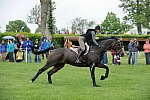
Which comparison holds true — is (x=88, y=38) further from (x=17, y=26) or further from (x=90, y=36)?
(x=17, y=26)

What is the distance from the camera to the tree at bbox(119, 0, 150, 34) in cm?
8138

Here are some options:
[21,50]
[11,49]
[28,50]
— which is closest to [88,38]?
[28,50]

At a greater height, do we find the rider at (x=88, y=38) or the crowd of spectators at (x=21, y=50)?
the rider at (x=88, y=38)

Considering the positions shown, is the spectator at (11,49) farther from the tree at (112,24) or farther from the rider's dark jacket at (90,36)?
the tree at (112,24)

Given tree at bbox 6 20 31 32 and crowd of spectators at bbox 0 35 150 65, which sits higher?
tree at bbox 6 20 31 32

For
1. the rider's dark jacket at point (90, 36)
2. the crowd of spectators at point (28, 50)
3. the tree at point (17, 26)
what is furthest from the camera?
the tree at point (17, 26)

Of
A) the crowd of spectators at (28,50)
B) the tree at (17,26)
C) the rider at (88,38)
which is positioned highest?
the tree at (17,26)

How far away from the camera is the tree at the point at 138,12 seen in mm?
81375

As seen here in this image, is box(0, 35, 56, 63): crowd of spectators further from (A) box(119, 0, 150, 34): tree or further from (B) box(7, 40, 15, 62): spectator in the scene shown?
(A) box(119, 0, 150, 34): tree

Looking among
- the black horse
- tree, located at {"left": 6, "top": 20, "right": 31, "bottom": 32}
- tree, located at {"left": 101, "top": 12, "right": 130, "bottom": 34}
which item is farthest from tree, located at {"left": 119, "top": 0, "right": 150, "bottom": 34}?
the black horse

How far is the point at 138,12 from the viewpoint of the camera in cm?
8425

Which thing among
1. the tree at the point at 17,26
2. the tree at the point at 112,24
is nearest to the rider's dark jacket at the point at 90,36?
the tree at the point at 112,24

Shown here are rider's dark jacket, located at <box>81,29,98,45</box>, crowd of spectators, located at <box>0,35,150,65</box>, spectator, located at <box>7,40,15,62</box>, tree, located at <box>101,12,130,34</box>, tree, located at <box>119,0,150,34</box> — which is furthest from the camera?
tree, located at <box>101,12,130,34</box>

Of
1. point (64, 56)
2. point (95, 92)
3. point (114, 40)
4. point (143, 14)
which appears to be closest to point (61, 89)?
point (95, 92)
